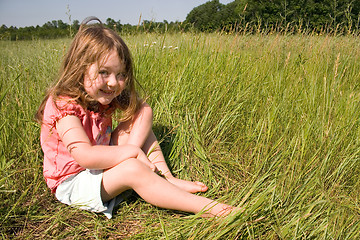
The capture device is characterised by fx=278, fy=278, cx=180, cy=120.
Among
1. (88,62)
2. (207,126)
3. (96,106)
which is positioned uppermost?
(88,62)

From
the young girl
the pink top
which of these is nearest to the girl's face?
the young girl

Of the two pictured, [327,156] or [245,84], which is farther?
[245,84]

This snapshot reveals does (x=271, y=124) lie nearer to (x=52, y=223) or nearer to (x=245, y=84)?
(x=245, y=84)

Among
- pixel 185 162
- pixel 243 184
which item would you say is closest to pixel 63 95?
pixel 185 162

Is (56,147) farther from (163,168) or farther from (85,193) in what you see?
(163,168)

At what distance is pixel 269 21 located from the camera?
6617 millimetres

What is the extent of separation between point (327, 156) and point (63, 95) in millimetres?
1357

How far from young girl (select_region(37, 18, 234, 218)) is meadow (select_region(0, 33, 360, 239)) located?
9 cm

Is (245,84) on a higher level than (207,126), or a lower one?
higher

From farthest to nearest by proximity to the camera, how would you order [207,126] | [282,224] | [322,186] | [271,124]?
[207,126]
[271,124]
[322,186]
[282,224]

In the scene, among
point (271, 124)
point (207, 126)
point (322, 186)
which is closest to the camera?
point (322, 186)

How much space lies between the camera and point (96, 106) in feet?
5.12

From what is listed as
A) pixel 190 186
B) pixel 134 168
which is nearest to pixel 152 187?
pixel 134 168

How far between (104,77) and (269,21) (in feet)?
20.3
